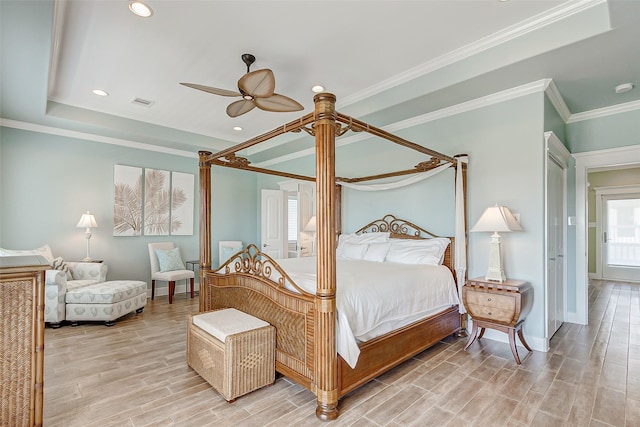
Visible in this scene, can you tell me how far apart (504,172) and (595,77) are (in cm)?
121

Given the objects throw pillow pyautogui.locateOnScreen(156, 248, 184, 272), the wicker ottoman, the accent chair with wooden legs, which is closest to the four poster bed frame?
the wicker ottoman

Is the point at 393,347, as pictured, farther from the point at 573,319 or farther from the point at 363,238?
the point at 573,319

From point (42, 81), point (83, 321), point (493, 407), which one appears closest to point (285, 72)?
point (42, 81)

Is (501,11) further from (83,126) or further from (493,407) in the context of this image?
(83,126)

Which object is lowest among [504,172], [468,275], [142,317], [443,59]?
[142,317]

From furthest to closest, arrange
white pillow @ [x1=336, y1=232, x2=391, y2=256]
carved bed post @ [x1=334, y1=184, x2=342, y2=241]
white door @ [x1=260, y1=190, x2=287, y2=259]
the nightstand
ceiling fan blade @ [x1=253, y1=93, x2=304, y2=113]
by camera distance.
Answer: white door @ [x1=260, y1=190, x2=287, y2=259], carved bed post @ [x1=334, y1=184, x2=342, y2=241], white pillow @ [x1=336, y1=232, x2=391, y2=256], ceiling fan blade @ [x1=253, y1=93, x2=304, y2=113], the nightstand

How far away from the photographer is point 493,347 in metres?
3.40

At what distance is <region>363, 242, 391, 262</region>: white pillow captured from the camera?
4.19 meters

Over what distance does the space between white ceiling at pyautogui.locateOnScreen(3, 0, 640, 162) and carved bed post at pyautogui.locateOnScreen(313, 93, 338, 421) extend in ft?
3.60

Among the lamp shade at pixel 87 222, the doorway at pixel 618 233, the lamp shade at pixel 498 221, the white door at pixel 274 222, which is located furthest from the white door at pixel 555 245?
the lamp shade at pixel 87 222

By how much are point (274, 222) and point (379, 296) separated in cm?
432

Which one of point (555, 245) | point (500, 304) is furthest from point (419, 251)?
point (555, 245)

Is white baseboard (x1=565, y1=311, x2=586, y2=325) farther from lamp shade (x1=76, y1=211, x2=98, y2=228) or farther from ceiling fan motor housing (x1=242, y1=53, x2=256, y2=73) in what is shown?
lamp shade (x1=76, y1=211, x2=98, y2=228)

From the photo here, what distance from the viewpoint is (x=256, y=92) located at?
118 inches
